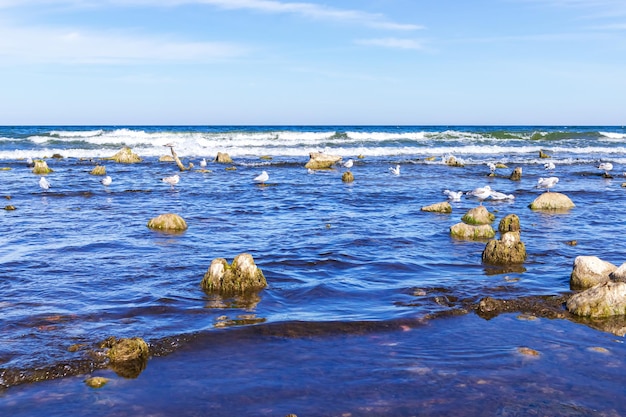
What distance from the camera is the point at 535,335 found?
276 inches

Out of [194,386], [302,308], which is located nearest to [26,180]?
[302,308]

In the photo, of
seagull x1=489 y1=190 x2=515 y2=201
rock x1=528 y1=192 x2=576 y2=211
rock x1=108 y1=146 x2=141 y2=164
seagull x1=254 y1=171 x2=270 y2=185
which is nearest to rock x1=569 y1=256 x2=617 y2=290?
rock x1=528 y1=192 x2=576 y2=211

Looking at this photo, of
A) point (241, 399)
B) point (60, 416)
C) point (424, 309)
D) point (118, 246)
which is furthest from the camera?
point (118, 246)

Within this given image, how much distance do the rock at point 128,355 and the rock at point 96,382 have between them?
8.1 inches

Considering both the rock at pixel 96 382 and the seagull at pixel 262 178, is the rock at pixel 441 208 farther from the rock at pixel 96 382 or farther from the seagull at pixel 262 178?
the rock at pixel 96 382

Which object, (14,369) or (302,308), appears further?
(302,308)

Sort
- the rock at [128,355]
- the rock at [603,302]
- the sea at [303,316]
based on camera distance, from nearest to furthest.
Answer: the sea at [303,316] < the rock at [128,355] < the rock at [603,302]

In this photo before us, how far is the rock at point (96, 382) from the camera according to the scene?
5652 millimetres

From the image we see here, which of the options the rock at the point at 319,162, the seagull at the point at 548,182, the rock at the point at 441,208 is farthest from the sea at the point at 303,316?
the rock at the point at 319,162

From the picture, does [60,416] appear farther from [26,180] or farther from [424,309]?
[26,180]

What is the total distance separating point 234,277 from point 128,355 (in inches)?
100

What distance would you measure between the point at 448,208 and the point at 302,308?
892 cm

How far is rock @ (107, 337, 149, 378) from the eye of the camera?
19.8 ft

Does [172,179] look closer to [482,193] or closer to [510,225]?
[482,193]
